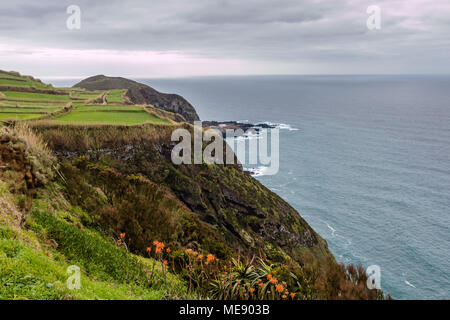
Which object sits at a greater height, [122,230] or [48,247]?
[48,247]

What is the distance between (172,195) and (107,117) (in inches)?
394

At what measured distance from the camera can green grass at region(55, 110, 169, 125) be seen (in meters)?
21.8

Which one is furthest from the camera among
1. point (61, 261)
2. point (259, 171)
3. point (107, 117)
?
point (259, 171)

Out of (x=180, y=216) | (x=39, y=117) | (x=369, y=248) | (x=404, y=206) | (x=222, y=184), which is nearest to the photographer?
(x=180, y=216)

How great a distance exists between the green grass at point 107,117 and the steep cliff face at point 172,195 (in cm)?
155

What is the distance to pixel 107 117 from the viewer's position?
24.3 m

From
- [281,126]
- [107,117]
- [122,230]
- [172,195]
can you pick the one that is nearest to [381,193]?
[172,195]

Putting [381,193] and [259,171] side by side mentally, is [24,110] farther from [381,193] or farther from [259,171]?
[381,193]

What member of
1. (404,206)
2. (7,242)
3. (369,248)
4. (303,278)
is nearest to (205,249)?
(303,278)

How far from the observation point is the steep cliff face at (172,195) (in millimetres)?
11445

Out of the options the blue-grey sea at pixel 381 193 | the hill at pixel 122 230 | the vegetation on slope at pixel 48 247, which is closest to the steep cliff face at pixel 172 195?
the hill at pixel 122 230

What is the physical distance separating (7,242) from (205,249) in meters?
6.69
